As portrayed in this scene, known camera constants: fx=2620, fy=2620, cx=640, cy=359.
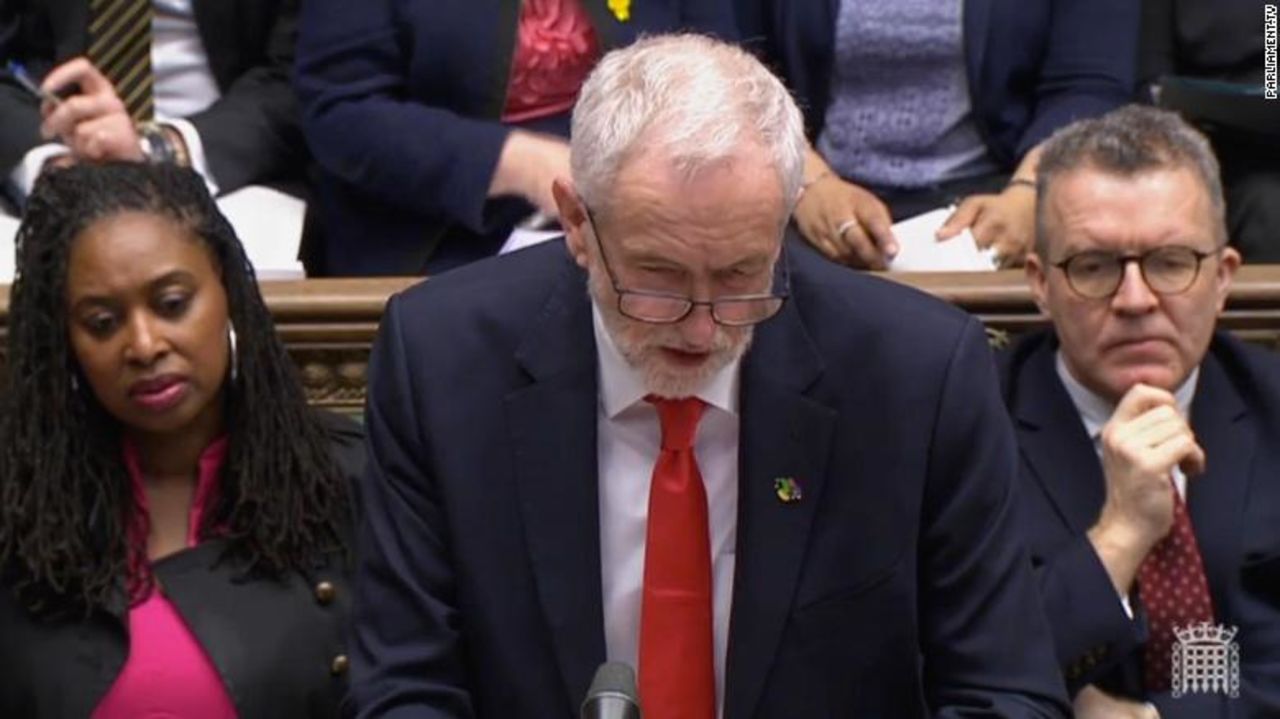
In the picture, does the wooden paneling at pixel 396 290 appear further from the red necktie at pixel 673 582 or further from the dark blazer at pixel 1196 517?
the red necktie at pixel 673 582

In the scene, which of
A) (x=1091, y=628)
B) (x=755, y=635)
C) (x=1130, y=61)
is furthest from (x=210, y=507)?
(x=1130, y=61)

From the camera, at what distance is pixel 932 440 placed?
2.21 m

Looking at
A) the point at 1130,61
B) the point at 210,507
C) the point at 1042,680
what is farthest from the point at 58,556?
the point at 1130,61

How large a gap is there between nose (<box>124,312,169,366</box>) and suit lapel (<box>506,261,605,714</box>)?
1.78 ft

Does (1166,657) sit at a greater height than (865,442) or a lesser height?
lesser

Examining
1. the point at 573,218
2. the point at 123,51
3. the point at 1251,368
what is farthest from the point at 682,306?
the point at 123,51

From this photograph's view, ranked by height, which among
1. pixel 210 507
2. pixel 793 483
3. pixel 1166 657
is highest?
pixel 793 483

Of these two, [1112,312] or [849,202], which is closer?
[1112,312]

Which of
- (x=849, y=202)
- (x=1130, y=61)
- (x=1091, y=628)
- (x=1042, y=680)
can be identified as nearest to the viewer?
(x=1042, y=680)

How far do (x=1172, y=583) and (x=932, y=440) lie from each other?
1.92 feet

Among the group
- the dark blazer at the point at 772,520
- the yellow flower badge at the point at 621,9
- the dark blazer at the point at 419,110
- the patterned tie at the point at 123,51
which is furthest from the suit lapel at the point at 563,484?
the patterned tie at the point at 123,51

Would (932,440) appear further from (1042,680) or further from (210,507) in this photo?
(210,507)

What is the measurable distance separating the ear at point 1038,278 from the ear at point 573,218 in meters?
0.79

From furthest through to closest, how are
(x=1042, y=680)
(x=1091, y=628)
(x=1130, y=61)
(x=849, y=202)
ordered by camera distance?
1. (x=1130, y=61)
2. (x=849, y=202)
3. (x=1091, y=628)
4. (x=1042, y=680)
